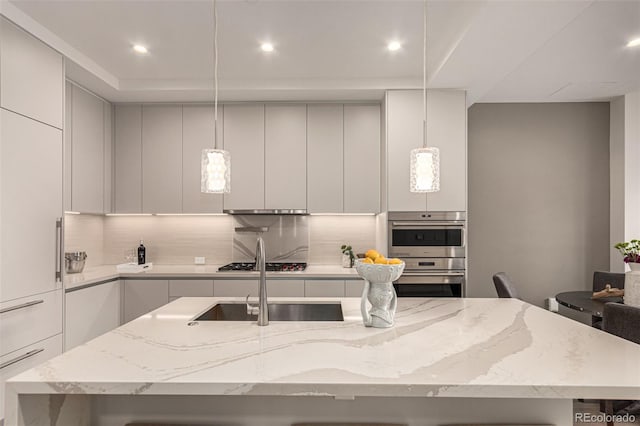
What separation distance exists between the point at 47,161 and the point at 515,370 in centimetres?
302

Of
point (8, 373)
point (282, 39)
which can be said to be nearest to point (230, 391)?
point (8, 373)

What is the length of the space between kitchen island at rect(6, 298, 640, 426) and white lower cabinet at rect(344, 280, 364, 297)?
1793 mm

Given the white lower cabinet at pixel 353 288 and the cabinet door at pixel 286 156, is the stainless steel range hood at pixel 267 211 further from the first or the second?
the white lower cabinet at pixel 353 288

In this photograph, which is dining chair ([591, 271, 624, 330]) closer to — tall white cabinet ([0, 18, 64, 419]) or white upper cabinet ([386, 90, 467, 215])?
white upper cabinet ([386, 90, 467, 215])

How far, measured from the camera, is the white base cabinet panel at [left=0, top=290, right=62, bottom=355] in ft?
7.51

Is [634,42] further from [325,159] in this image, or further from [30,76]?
[30,76]

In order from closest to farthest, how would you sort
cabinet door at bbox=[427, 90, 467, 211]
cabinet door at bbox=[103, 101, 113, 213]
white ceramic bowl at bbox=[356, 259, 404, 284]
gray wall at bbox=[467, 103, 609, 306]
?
white ceramic bowl at bbox=[356, 259, 404, 284] → cabinet door at bbox=[427, 90, 467, 211] → cabinet door at bbox=[103, 101, 113, 213] → gray wall at bbox=[467, 103, 609, 306]

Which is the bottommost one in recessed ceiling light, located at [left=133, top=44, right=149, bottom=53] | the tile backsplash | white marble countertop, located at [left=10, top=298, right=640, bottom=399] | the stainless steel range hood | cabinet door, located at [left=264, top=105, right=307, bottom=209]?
white marble countertop, located at [left=10, top=298, right=640, bottom=399]

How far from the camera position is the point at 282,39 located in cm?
274

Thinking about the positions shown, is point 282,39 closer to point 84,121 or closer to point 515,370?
point 84,121

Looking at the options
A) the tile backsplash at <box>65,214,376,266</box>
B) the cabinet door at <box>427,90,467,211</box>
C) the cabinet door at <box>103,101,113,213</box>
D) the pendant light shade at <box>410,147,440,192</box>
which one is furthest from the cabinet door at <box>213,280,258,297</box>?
the pendant light shade at <box>410,147,440,192</box>

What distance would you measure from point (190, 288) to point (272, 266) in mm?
827

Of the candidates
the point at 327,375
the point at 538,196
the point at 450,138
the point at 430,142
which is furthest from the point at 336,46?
the point at 538,196

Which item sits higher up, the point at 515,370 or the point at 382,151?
the point at 382,151
